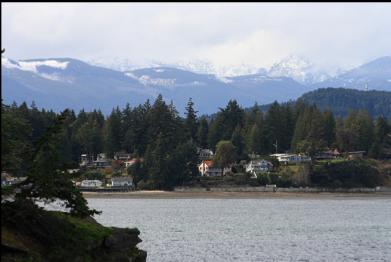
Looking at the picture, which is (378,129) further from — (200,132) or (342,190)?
(200,132)

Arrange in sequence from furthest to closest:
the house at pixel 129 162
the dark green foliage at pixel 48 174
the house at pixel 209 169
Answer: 1. the house at pixel 129 162
2. the house at pixel 209 169
3. the dark green foliage at pixel 48 174

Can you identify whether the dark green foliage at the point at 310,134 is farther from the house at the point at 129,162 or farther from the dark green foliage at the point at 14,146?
the dark green foliage at the point at 14,146

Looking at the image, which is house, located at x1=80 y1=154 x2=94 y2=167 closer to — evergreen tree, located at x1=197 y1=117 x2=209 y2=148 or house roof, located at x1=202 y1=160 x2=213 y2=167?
evergreen tree, located at x1=197 y1=117 x2=209 y2=148

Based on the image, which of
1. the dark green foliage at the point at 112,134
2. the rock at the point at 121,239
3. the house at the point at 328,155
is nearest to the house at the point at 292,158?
the house at the point at 328,155

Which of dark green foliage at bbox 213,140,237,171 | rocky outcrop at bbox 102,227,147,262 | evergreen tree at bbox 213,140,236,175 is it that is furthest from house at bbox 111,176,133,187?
rocky outcrop at bbox 102,227,147,262

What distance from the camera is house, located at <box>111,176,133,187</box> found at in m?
155

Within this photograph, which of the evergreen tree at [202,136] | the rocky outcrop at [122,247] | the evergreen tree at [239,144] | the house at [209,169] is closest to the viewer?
the rocky outcrop at [122,247]

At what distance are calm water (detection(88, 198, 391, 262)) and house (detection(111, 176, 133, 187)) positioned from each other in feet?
200

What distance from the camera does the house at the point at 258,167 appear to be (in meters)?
157

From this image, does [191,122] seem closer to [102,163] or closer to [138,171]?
[102,163]

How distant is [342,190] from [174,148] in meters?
35.1

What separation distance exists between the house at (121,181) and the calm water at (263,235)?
2399 inches

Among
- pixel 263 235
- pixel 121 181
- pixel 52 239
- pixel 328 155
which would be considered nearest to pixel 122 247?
pixel 52 239

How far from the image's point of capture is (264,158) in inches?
6501
